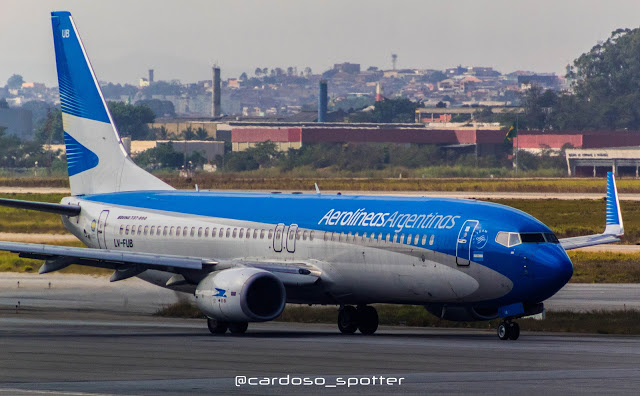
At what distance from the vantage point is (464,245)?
115ft

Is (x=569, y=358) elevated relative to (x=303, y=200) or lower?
lower

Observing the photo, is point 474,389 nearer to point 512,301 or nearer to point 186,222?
point 512,301

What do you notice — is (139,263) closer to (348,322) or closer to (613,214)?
(348,322)

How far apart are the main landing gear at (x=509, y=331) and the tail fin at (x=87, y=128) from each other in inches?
630

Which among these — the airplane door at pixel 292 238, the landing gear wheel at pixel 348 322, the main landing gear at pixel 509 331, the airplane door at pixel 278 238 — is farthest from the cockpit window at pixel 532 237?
the airplane door at pixel 278 238

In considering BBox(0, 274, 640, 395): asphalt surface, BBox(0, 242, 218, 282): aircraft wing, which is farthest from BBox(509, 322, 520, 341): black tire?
BBox(0, 242, 218, 282): aircraft wing

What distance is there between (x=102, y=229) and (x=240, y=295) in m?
10.4

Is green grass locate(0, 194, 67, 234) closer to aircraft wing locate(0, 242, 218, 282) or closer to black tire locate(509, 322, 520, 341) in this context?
aircraft wing locate(0, 242, 218, 282)

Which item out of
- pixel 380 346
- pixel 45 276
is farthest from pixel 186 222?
pixel 45 276

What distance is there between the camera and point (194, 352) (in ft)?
101

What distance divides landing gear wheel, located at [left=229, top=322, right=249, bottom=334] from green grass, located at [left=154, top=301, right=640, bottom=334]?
6.77 meters

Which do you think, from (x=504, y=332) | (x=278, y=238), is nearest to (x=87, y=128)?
(x=278, y=238)

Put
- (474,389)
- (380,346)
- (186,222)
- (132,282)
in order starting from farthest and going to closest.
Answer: (132,282) < (186,222) < (380,346) < (474,389)

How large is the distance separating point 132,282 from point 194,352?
27.3 metres
